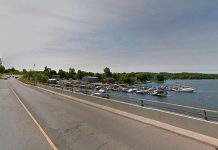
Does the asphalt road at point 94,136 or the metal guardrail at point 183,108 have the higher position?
the metal guardrail at point 183,108

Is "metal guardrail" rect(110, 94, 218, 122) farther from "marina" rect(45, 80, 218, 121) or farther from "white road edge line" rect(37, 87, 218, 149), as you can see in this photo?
"white road edge line" rect(37, 87, 218, 149)

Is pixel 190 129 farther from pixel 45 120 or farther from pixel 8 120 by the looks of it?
pixel 8 120

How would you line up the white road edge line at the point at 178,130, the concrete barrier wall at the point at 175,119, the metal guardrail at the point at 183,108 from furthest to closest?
the metal guardrail at the point at 183,108 → the concrete barrier wall at the point at 175,119 → the white road edge line at the point at 178,130

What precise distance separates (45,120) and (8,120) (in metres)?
2.05

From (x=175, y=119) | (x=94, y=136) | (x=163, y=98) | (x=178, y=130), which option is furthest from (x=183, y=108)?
(x=163, y=98)

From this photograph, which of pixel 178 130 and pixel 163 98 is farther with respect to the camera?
pixel 163 98

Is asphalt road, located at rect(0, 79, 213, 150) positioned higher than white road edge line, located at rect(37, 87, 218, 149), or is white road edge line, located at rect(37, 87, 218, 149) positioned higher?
white road edge line, located at rect(37, 87, 218, 149)

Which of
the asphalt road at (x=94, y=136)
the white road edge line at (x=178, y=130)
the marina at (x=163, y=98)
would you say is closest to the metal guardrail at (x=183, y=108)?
the marina at (x=163, y=98)

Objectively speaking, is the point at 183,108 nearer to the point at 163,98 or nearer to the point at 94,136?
the point at 94,136

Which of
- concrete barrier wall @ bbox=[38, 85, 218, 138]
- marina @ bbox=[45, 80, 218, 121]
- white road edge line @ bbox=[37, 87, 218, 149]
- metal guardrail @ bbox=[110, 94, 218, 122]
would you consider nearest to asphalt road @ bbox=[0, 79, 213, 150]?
white road edge line @ bbox=[37, 87, 218, 149]

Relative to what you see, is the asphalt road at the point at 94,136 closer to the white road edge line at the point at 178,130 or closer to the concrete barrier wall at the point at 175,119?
the white road edge line at the point at 178,130

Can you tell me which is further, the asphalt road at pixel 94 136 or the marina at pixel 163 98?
the marina at pixel 163 98

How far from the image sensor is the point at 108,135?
33.6 ft

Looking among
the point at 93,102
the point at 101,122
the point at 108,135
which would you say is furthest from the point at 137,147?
the point at 93,102
